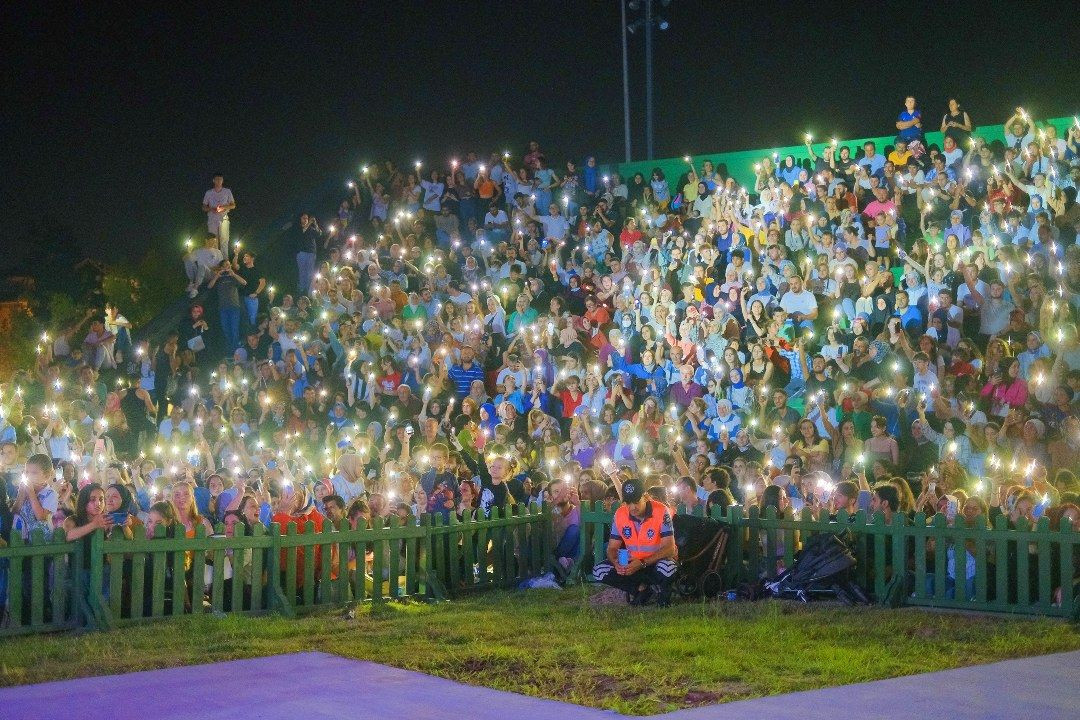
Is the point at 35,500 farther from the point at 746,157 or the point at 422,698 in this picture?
the point at 746,157

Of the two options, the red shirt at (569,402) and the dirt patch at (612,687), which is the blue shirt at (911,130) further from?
the dirt patch at (612,687)

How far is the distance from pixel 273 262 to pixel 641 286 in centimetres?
893

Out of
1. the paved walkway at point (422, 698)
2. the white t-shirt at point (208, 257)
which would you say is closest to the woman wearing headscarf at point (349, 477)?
the paved walkway at point (422, 698)

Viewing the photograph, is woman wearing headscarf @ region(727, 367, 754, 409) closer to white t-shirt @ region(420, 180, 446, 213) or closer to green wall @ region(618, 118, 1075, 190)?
green wall @ region(618, 118, 1075, 190)

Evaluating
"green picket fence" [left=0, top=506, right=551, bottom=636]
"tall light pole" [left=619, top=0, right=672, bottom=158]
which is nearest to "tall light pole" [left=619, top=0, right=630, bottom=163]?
"tall light pole" [left=619, top=0, right=672, bottom=158]

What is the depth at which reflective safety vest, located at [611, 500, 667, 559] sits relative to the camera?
13.5 m

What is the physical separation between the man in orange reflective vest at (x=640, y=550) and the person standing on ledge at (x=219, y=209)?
14030 millimetres

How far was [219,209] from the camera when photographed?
25453 millimetres

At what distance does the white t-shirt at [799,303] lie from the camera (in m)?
19.5

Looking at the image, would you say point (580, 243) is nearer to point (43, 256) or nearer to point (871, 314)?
point (871, 314)

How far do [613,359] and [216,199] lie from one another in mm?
8968

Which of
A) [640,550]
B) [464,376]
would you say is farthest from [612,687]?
[464,376]

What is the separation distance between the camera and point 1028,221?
62.0ft

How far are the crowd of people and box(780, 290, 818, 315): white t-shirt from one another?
46 mm
